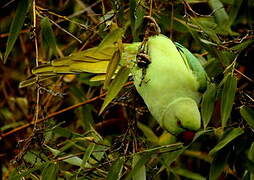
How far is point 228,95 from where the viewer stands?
2.68 feet

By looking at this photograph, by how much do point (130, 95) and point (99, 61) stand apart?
82mm

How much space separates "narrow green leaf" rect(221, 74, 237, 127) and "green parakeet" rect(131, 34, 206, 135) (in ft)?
0.30

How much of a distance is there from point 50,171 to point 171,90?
0.26 m

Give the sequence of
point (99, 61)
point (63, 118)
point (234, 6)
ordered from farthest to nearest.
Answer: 1. point (63, 118)
2. point (234, 6)
3. point (99, 61)

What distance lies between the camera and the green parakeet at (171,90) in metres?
0.71

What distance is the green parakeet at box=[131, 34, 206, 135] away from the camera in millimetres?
706

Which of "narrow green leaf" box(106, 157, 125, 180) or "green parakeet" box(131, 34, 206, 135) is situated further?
"narrow green leaf" box(106, 157, 125, 180)

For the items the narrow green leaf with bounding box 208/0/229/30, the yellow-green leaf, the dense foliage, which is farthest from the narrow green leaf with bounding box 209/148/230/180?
the narrow green leaf with bounding box 208/0/229/30

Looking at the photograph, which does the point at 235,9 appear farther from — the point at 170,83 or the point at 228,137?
the point at 170,83

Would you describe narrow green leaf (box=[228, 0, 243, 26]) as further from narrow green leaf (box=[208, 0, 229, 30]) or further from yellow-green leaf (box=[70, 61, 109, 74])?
yellow-green leaf (box=[70, 61, 109, 74])

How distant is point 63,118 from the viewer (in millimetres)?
1421

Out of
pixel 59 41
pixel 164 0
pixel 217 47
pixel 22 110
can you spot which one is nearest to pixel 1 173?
pixel 22 110

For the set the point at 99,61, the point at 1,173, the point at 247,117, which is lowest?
the point at 1,173

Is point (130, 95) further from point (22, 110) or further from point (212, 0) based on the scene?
point (22, 110)
